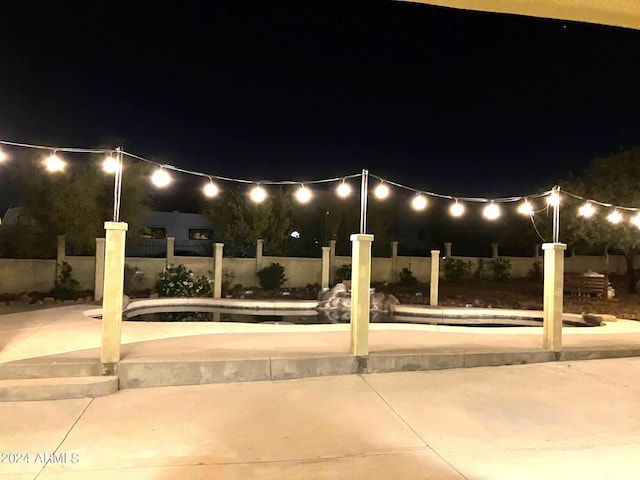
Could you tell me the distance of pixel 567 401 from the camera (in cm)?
612

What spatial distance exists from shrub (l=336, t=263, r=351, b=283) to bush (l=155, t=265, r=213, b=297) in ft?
17.5

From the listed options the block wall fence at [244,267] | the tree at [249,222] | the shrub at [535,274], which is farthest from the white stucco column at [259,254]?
the shrub at [535,274]

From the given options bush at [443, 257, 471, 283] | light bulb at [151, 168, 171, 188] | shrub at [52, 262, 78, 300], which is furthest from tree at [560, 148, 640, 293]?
shrub at [52, 262, 78, 300]

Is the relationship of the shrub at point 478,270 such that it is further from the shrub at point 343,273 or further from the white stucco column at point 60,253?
the white stucco column at point 60,253

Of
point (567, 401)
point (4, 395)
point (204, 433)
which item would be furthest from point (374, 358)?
point (4, 395)

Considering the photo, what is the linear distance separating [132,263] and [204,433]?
45.5ft

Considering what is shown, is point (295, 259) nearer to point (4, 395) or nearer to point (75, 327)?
point (75, 327)

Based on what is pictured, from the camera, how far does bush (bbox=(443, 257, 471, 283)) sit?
69.2ft

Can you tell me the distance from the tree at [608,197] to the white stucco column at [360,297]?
11.7 metres

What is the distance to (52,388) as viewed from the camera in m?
5.82

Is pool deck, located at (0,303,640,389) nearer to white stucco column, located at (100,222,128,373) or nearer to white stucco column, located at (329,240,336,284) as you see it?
white stucco column, located at (100,222,128,373)

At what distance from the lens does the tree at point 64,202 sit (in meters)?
16.6

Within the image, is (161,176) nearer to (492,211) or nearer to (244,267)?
(492,211)

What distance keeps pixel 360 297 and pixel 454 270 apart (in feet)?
48.2
